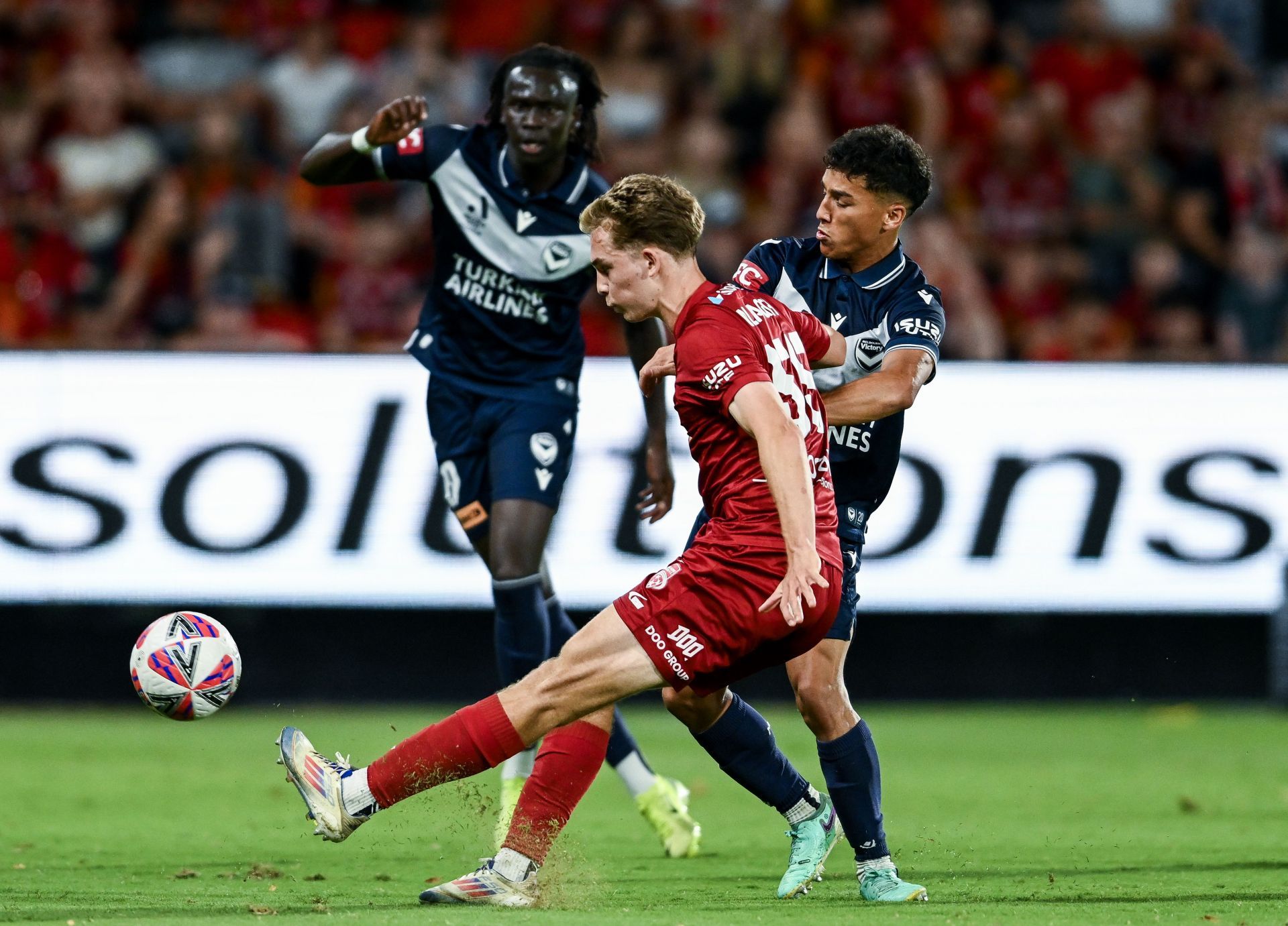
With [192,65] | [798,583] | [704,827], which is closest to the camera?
[798,583]

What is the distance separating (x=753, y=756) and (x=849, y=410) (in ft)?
3.88

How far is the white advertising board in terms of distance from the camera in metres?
10.0

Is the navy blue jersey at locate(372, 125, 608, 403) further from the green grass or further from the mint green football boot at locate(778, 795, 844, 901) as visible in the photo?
the mint green football boot at locate(778, 795, 844, 901)

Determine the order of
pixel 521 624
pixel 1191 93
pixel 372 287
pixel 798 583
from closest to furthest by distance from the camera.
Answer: pixel 798 583 → pixel 521 624 → pixel 372 287 → pixel 1191 93

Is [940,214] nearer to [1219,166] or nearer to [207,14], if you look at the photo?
[1219,166]

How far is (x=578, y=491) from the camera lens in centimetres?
1028

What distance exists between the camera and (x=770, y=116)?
13141 mm

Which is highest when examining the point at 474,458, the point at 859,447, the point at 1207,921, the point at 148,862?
the point at 859,447

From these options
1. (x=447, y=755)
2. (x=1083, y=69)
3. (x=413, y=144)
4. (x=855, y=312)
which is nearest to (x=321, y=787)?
(x=447, y=755)

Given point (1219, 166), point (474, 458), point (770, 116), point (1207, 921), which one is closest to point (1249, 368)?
Result: point (1219, 166)

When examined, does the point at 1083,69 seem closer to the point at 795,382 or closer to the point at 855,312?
the point at 855,312

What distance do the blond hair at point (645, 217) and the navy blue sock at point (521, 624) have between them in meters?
1.90

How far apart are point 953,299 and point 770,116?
220 cm

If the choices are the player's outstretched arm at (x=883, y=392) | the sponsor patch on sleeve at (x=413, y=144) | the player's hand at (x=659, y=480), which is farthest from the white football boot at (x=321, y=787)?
the sponsor patch on sleeve at (x=413, y=144)
